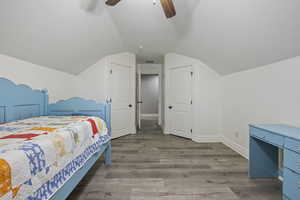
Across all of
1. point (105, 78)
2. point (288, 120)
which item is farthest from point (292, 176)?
point (105, 78)

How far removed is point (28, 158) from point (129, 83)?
3.57 meters

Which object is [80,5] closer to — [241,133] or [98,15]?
[98,15]

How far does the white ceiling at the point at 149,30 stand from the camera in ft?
5.41

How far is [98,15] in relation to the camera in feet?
8.31

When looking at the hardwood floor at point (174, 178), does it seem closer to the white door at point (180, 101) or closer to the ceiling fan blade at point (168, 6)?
the white door at point (180, 101)

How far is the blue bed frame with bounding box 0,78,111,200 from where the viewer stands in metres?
1.86

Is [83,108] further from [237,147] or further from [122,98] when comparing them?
[237,147]

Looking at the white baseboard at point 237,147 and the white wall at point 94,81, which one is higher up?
the white wall at point 94,81

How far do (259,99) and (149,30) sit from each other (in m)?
2.30

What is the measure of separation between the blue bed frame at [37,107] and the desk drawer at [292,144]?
6.06 feet

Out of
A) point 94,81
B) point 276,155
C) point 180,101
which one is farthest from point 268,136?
point 94,81

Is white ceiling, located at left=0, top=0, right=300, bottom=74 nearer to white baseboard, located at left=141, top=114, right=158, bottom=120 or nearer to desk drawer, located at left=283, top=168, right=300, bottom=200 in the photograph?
desk drawer, located at left=283, top=168, right=300, bottom=200

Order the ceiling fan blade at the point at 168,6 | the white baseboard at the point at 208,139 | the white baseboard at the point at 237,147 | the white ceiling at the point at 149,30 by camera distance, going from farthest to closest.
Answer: the white baseboard at the point at 208,139 < the white baseboard at the point at 237,147 < the ceiling fan blade at the point at 168,6 < the white ceiling at the point at 149,30

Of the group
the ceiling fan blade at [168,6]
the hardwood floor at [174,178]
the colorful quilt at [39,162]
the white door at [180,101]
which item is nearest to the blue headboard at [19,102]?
the colorful quilt at [39,162]
